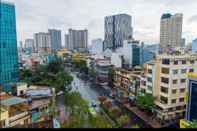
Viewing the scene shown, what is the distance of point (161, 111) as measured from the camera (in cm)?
534

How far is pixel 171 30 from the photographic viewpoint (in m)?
17.7

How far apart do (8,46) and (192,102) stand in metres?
7.80

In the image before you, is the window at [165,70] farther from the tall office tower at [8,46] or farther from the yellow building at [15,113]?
the tall office tower at [8,46]

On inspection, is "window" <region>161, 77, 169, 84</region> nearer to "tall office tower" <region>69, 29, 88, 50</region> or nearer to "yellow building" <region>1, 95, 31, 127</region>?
"yellow building" <region>1, 95, 31, 127</region>

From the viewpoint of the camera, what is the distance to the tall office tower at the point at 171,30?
56.7 ft

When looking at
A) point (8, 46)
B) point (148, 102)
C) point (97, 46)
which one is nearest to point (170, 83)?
point (148, 102)

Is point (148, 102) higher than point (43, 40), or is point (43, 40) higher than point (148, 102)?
point (43, 40)

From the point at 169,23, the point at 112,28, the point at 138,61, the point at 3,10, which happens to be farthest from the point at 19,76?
the point at 169,23

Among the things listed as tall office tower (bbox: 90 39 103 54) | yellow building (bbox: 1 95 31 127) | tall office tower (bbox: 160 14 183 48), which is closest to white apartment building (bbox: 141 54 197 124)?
yellow building (bbox: 1 95 31 127)

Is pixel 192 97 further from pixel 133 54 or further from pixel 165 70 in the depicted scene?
pixel 133 54

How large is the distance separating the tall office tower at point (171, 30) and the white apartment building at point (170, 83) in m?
12.4

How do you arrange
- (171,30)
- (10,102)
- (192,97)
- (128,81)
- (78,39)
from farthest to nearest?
(78,39), (171,30), (128,81), (192,97), (10,102)

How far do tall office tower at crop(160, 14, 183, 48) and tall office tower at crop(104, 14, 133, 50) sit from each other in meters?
3.39

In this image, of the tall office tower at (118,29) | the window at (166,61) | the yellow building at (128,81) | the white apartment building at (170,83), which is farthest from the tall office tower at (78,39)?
the window at (166,61)
